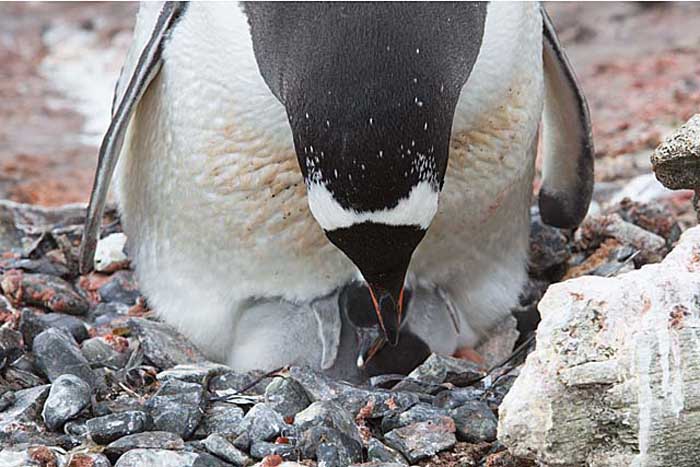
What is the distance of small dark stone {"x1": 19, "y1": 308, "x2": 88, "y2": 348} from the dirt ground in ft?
6.73

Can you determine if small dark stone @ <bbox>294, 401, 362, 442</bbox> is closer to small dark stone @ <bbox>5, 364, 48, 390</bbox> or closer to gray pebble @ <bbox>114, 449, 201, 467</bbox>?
gray pebble @ <bbox>114, 449, 201, 467</bbox>

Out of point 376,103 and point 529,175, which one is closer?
point 376,103

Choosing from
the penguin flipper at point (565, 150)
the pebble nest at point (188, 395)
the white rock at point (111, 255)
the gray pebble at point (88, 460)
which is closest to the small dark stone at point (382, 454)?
the pebble nest at point (188, 395)

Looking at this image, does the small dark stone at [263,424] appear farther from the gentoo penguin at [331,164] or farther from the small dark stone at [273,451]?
the gentoo penguin at [331,164]

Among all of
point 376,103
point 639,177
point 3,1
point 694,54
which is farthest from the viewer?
point 3,1

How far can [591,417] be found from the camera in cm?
171

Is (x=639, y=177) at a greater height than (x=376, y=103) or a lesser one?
lesser

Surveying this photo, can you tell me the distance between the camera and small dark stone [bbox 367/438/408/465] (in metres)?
2.00

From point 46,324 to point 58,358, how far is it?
31cm

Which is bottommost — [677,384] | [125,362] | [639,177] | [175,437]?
[639,177]

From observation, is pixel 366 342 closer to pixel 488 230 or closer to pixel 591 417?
pixel 488 230

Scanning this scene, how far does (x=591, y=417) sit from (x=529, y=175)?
123cm

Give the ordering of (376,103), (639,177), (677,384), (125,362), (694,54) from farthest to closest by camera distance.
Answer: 1. (694,54)
2. (639,177)
3. (125,362)
4. (376,103)
5. (677,384)

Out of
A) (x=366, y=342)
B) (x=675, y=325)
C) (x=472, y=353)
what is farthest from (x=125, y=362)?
(x=675, y=325)
